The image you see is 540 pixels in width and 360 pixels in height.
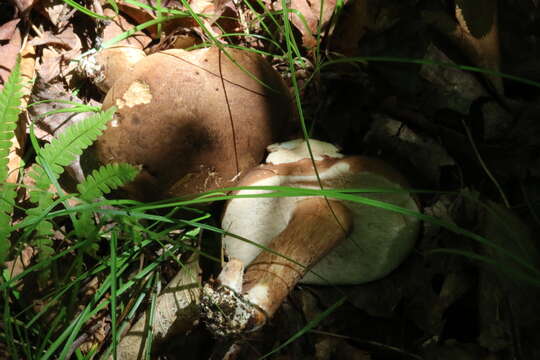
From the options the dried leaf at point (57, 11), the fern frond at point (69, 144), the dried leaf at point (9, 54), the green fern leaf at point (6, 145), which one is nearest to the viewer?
the green fern leaf at point (6, 145)

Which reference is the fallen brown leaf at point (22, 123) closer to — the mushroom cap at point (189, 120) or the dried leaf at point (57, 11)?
the dried leaf at point (57, 11)

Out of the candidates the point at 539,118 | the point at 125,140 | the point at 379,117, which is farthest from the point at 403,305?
the point at 125,140

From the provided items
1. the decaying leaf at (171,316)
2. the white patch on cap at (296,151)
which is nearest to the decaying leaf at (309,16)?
the white patch on cap at (296,151)

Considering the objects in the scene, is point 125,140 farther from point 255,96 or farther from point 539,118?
point 539,118

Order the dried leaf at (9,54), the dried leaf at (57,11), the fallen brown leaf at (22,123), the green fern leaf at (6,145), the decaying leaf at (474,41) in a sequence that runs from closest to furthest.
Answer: the green fern leaf at (6,145) → the decaying leaf at (474,41) → the fallen brown leaf at (22,123) → the dried leaf at (9,54) → the dried leaf at (57,11)

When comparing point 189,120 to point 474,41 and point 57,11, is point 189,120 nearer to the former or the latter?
point 474,41
